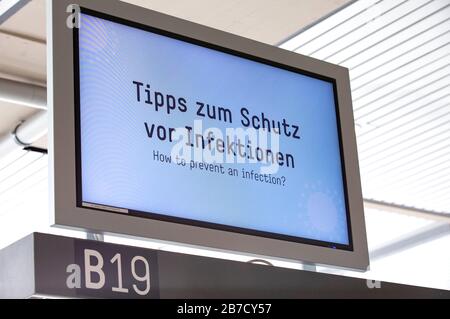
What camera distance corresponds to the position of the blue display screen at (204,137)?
2877mm

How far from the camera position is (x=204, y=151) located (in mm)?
3094

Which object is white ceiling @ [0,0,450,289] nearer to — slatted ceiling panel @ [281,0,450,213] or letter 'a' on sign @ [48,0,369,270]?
slatted ceiling panel @ [281,0,450,213]

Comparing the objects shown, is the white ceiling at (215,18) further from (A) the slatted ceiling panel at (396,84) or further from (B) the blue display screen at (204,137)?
(B) the blue display screen at (204,137)

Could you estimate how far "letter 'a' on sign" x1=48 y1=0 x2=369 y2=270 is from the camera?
2.80 metres

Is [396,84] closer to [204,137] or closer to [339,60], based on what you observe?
[339,60]

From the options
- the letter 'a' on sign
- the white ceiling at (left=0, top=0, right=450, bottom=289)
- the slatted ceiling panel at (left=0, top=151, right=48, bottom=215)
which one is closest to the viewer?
the letter 'a' on sign

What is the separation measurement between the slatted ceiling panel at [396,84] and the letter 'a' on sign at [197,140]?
3.09 metres

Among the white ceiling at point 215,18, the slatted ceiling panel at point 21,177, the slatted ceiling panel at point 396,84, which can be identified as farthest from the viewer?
the slatted ceiling panel at point 21,177

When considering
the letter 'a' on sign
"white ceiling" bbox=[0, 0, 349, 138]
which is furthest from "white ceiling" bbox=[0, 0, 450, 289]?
the letter 'a' on sign

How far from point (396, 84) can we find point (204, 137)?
4753 millimetres

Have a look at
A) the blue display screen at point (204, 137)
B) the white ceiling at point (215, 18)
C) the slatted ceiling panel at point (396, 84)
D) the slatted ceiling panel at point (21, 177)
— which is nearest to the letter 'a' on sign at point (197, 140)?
the blue display screen at point (204, 137)

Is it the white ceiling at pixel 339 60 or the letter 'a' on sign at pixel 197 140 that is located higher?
the white ceiling at pixel 339 60

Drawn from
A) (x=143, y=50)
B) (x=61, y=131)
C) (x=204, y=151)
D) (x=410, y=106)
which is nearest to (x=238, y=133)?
(x=204, y=151)

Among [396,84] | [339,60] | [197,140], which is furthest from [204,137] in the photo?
[396,84]
